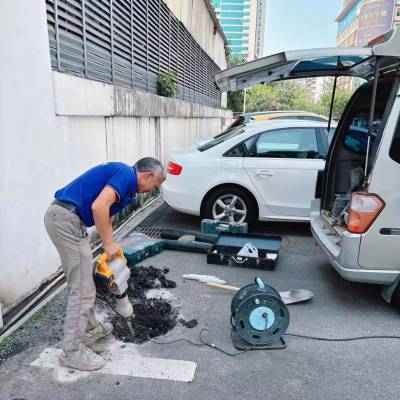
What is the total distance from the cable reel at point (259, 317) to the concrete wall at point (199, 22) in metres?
9.19

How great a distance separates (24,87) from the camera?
10.8 ft

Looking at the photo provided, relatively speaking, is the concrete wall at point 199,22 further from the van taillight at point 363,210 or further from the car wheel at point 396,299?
the car wheel at point 396,299

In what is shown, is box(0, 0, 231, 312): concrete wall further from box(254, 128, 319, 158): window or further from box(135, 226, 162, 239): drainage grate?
box(254, 128, 319, 158): window

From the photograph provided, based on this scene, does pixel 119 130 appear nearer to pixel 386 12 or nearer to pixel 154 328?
pixel 154 328

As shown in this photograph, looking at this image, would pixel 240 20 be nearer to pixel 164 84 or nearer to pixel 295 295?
pixel 164 84

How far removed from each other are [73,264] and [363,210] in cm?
241

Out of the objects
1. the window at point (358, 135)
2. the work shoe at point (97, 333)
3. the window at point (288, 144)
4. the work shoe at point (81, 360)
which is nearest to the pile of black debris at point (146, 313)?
the work shoe at point (97, 333)

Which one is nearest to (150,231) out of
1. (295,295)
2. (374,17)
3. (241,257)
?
(241,257)

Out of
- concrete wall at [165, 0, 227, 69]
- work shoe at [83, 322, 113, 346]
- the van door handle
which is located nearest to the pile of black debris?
work shoe at [83, 322, 113, 346]

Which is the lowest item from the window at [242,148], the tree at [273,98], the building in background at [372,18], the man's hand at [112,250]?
the man's hand at [112,250]

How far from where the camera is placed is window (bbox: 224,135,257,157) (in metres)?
5.49

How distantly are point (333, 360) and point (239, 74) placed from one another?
290cm

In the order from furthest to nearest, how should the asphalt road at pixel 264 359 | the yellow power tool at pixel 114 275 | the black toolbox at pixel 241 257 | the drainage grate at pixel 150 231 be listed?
the drainage grate at pixel 150 231 < the black toolbox at pixel 241 257 < the yellow power tool at pixel 114 275 < the asphalt road at pixel 264 359

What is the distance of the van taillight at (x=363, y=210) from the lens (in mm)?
3165
